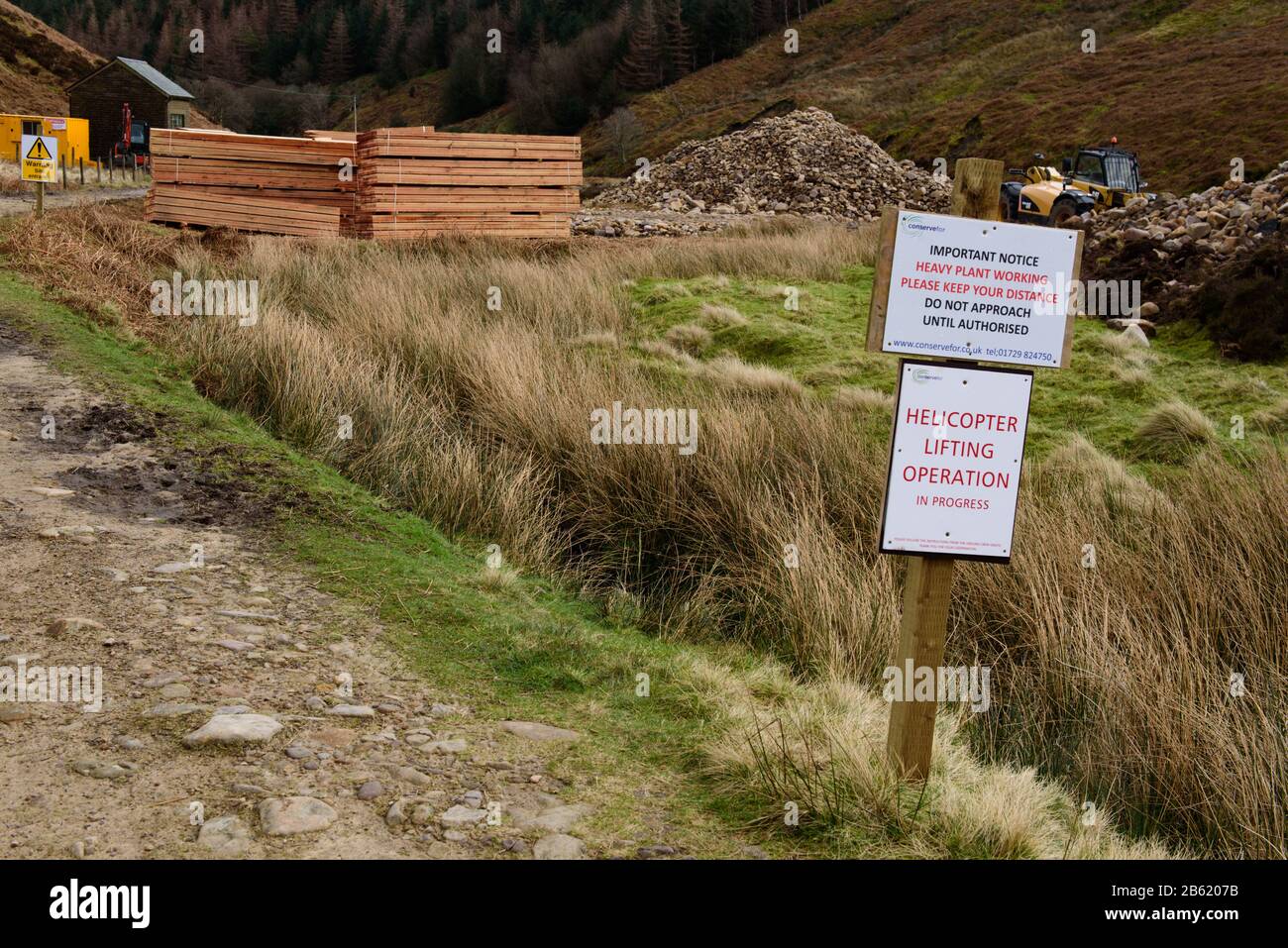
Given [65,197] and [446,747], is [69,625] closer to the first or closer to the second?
[446,747]

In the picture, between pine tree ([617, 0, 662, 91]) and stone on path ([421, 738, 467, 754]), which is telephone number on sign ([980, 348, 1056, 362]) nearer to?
stone on path ([421, 738, 467, 754])

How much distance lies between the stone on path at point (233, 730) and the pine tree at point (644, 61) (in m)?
78.9

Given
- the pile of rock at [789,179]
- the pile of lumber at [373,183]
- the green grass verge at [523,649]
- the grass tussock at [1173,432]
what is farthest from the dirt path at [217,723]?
the pile of rock at [789,179]

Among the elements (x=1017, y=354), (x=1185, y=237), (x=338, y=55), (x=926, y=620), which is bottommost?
(x=926, y=620)

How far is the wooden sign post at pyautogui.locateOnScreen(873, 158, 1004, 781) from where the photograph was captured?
12.1ft

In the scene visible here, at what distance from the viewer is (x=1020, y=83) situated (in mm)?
49125

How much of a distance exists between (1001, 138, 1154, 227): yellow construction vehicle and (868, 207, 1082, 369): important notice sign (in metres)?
19.7

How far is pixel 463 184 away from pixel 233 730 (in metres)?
15.2

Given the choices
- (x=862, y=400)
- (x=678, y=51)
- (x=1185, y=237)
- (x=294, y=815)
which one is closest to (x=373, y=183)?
(x=862, y=400)

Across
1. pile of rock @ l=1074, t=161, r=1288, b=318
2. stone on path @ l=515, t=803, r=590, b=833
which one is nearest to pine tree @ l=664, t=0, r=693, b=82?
pile of rock @ l=1074, t=161, r=1288, b=318

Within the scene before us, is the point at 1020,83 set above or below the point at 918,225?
above

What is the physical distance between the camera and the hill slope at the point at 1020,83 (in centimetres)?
3384

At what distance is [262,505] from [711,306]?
7703 millimetres

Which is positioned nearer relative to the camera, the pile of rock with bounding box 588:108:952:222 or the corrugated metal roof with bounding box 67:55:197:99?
the pile of rock with bounding box 588:108:952:222
